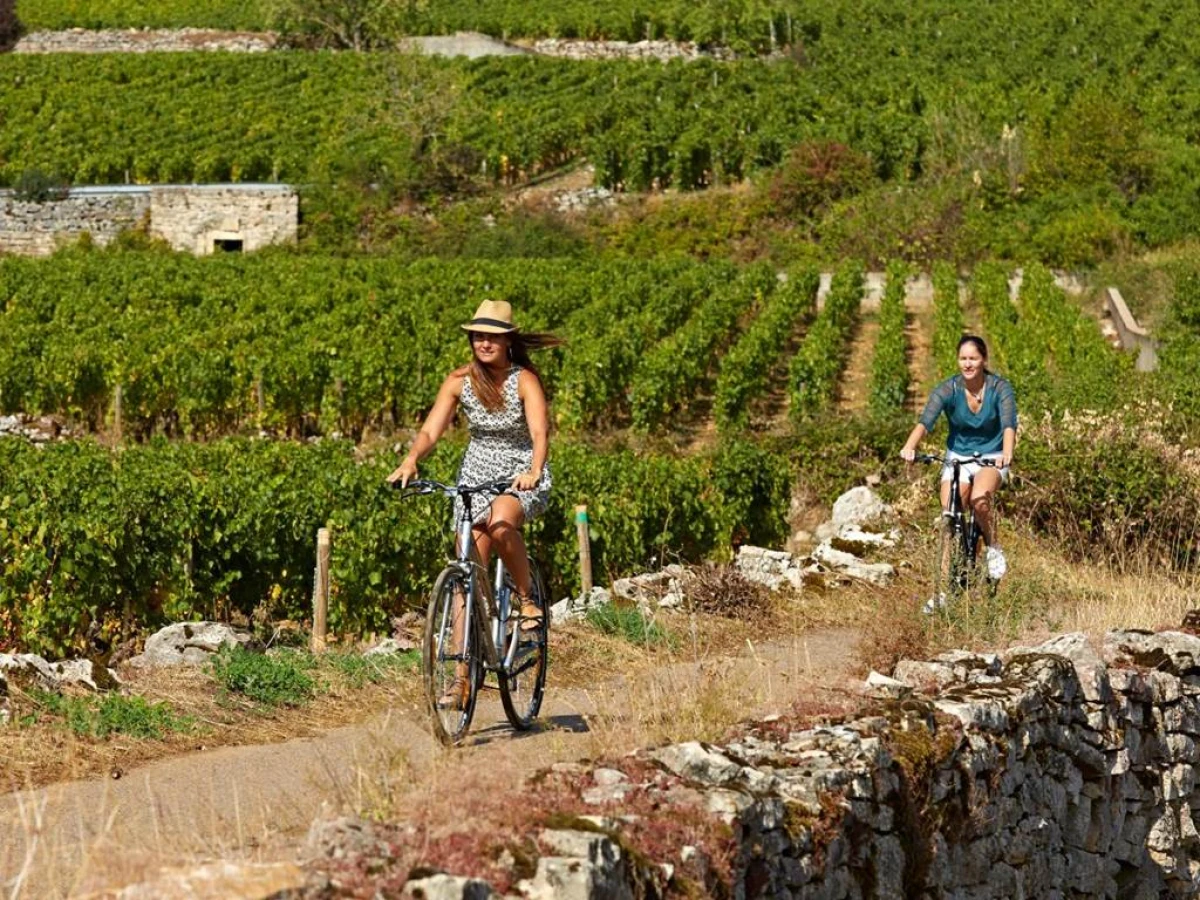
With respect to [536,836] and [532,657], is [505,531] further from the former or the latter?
[536,836]

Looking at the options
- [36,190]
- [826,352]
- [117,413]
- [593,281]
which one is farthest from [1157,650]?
[36,190]

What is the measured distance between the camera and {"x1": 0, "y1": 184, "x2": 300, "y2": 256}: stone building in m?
52.3

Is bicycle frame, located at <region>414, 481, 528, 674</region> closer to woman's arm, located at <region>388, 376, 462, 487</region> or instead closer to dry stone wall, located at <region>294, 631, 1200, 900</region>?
woman's arm, located at <region>388, 376, 462, 487</region>

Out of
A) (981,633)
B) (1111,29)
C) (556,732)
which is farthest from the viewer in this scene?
(1111,29)

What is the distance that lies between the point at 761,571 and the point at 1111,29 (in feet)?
190

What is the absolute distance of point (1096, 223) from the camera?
4653 centimetres

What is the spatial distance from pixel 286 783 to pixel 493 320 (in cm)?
211

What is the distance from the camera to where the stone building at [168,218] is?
52312mm

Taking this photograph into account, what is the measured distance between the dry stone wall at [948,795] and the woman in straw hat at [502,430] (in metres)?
1.70

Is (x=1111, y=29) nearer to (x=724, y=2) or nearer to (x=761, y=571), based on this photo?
(x=724, y=2)

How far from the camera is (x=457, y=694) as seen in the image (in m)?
8.20

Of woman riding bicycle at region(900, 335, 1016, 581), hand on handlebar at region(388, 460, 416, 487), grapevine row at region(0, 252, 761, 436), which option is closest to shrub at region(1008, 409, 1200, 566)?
woman riding bicycle at region(900, 335, 1016, 581)

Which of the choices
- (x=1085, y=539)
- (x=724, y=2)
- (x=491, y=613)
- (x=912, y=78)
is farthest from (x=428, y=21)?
(x=491, y=613)

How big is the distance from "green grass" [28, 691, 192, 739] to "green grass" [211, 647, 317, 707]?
18.3 inches
